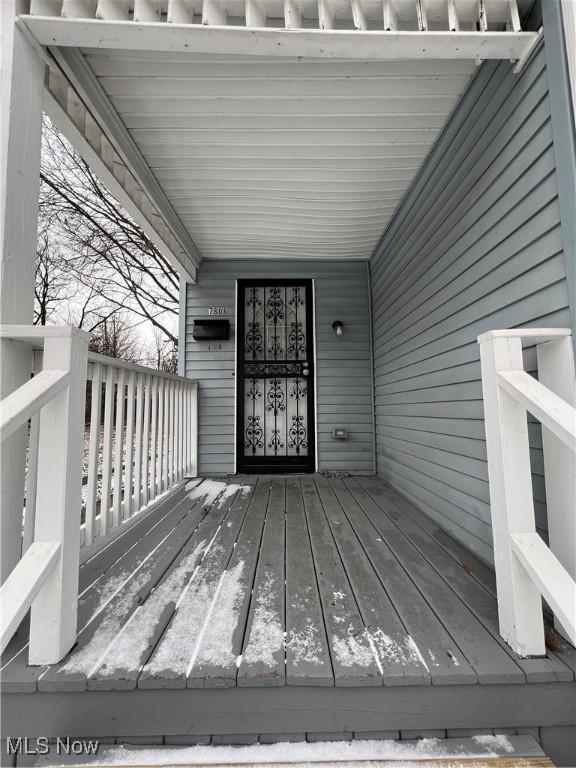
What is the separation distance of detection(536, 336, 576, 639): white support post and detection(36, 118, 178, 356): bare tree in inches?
257

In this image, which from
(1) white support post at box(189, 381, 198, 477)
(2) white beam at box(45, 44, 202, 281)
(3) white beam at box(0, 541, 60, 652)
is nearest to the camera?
(3) white beam at box(0, 541, 60, 652)

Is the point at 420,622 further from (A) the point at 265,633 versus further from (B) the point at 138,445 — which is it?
(B) the point at 138,445

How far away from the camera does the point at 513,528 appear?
1.11m

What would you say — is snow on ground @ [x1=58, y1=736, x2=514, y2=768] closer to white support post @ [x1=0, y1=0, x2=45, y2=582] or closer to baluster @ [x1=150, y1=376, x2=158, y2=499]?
white support post @ [x1=0, y1=0, x2=45, y2=582]

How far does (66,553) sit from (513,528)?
1494 mm

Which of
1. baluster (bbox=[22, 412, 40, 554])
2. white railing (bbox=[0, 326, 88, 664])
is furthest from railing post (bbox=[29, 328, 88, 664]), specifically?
baluster (bbox=[22, 412, 40, 554])

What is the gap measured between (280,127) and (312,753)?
2.95 meters

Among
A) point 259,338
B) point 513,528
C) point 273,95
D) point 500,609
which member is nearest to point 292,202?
point 273,95

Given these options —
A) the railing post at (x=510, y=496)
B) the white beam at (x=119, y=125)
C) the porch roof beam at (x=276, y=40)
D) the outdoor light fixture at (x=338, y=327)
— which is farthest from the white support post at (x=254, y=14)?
the outdoor light fixture at (x=338, y=327)

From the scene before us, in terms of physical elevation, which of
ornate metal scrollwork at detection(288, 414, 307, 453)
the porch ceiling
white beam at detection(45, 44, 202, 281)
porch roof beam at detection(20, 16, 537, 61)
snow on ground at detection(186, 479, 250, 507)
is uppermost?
the porch ceiling

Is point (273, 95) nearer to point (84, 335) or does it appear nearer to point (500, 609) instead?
point (84, 335)

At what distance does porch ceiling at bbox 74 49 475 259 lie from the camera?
1774mm

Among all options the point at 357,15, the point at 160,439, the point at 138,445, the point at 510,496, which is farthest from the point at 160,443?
the point at 357,15

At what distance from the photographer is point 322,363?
157 inches
